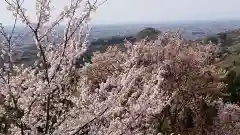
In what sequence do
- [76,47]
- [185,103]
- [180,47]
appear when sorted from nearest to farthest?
[76,47], [185,103], [180,47]

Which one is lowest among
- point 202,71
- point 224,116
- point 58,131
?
point 224,116

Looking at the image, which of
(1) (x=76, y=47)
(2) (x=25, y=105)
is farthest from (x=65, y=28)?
(2) (x=25, y=105)

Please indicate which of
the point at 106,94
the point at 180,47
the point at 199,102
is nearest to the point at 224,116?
the point at 199,102

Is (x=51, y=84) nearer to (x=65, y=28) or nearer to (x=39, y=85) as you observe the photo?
(x=39, y=85)

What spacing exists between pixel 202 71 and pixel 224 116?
3599mm

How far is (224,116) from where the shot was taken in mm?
22891

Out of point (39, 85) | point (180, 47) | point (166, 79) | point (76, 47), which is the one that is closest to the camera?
point (39, 85)

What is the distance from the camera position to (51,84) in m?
6.73

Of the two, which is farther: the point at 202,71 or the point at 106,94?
the point at 202,71

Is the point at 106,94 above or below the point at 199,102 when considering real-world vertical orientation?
above

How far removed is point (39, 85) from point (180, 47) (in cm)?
1644

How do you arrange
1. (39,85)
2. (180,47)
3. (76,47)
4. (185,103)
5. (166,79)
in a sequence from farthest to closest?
(180,47) < (185,103) < (166,79) < (76,47) < (39,85)

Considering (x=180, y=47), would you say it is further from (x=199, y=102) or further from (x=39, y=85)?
(x=39, y=85)

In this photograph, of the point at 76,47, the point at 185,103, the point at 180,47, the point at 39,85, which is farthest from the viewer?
the point at 180,47
